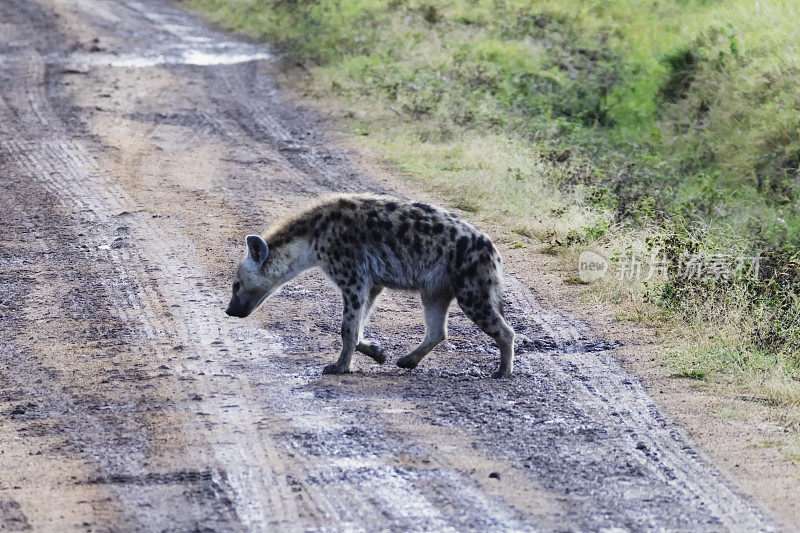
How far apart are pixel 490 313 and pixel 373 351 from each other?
3.15 feet

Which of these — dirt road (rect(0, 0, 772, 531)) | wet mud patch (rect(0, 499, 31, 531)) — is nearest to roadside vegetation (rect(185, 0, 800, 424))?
dirt road (rect(0, 0, 772, 531))

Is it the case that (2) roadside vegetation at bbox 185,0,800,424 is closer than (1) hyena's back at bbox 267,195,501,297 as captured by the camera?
No

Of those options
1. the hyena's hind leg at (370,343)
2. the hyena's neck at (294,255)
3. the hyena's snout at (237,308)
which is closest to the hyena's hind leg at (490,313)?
the hyena's hind leg at (370,343)

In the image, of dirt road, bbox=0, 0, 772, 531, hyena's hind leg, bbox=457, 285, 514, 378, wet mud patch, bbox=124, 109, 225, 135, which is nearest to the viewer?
dirt road, bbox=0, 0, 772, 531

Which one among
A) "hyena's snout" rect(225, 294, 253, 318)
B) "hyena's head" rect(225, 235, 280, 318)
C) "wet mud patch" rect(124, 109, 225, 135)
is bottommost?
"wet mud patch" rect(124, 109, 225, 135)

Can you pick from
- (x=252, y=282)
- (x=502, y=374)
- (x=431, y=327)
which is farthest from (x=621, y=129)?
(x=252, y=282)

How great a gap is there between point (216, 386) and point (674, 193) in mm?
8134

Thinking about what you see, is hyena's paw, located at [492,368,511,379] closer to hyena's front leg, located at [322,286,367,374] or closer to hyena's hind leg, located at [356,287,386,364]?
hyena's hind leg, located at [356,287,386,364]

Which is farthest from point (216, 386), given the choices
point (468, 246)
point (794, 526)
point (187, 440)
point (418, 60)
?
point (418, 60)

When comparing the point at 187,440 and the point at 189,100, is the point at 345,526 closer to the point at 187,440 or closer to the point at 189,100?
the point at 187,440

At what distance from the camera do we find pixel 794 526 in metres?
5.23

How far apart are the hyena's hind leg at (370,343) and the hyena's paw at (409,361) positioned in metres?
0.16

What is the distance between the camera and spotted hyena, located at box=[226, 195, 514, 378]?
7324 millimetres

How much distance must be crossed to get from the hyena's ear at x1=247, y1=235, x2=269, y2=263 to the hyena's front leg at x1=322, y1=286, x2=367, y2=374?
2.24 feet
